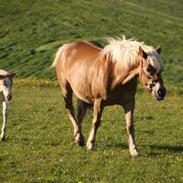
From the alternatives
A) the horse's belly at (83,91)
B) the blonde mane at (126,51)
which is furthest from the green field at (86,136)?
the blonde mane at (126,51)

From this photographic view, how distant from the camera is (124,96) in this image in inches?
503

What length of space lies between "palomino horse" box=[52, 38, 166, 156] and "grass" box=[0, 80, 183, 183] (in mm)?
789

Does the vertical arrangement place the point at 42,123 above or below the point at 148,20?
above

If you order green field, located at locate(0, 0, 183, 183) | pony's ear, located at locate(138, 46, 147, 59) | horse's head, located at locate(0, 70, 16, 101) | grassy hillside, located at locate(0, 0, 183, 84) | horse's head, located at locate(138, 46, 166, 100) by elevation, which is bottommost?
grassy hillside, located at locate(0, 0, 183, 84)

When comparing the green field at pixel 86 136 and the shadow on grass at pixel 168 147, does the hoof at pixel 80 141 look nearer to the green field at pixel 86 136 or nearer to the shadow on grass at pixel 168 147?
the green field at pixel 86 136

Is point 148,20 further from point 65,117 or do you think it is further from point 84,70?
point 84,70

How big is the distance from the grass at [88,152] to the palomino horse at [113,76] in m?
0.79

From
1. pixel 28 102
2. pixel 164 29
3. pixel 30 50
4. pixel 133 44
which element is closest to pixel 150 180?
pixel 133 44

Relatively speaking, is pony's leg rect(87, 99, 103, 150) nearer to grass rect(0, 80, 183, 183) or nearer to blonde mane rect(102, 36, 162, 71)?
grass rect(0, 80, 183, 183)

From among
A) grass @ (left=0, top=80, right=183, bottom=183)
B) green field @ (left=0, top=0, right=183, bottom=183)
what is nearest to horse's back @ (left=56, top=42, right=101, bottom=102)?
grass @ (left=0, top=80, right=183, bottom=183)

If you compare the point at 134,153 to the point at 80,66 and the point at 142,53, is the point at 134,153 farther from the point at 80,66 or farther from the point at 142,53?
the point at 80,66

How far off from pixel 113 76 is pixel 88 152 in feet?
7.99

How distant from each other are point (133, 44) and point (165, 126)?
24.9 feet

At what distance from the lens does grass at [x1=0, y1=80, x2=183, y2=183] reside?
11.4 metres
